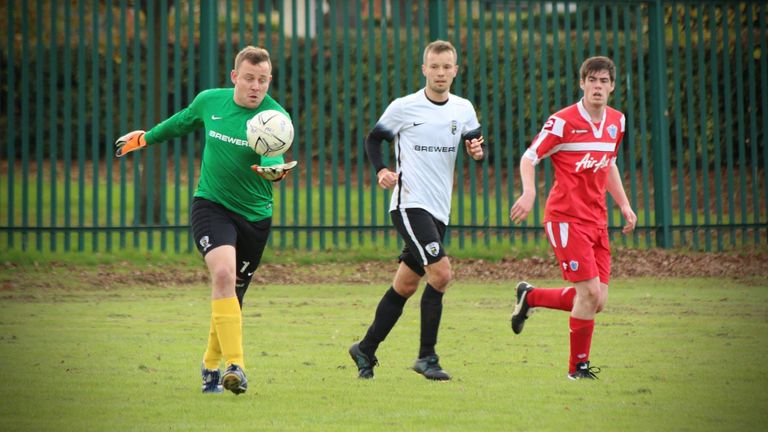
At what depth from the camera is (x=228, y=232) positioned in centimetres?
755

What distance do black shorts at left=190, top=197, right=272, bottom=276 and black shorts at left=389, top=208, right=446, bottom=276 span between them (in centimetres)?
87

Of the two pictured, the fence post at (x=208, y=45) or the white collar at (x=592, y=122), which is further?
the fence post at (x=208, y=45)

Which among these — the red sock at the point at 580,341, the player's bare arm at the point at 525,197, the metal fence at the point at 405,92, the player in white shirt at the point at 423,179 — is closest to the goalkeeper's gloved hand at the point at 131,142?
the player in white shirt at the point at 423,179

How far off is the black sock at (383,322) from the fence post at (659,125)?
8.46m

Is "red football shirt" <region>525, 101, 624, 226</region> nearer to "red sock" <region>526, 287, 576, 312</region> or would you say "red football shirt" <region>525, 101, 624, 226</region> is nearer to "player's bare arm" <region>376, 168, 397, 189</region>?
"red sock" <region>526, 287, 576, 312</region>

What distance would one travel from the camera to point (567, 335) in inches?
399

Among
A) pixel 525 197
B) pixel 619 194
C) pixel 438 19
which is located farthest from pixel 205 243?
pixel 438 19

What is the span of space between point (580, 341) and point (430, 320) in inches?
37.5

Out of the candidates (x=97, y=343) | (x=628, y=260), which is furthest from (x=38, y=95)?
(x=628, y=260)

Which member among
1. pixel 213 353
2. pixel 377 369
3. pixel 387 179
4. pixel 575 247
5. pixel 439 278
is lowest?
pixel 377 369

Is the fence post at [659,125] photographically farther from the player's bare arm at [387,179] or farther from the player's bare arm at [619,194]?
the player's bare arm at [387,179]

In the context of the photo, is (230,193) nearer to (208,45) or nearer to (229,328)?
(229,328)

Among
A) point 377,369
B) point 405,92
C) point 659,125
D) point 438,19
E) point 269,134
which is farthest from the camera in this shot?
point 659,125

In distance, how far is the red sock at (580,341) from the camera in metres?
7.87
